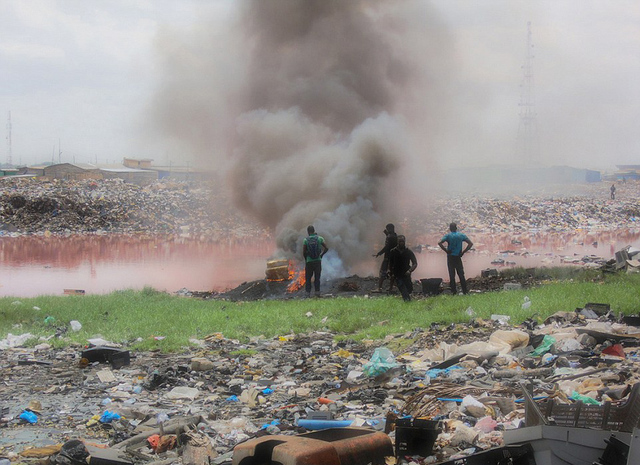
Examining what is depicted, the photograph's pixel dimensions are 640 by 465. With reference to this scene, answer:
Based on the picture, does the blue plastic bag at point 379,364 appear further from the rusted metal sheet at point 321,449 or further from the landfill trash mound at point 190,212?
the landfill trash mound at point 190,212

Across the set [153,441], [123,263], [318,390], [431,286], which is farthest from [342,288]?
[123,263]

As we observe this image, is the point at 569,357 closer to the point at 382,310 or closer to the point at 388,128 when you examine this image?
the point at 382,310

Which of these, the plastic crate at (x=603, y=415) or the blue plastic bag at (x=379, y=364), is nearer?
the plastic crate at (x=603, y=415)

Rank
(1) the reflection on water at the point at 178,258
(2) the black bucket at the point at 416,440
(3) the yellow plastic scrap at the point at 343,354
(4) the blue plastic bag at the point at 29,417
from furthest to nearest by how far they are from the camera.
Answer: (1) the reflection on water at the point at 178,258
(3) the yellow plastic scrap at the point at 343,354
(4) the blue plastic bag at the point at 29,417
(2) the black bucket at the point at 416,440

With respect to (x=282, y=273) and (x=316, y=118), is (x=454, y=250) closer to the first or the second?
(x=282, y=273)

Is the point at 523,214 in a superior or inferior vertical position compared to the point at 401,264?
superior

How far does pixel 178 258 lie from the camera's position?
2444 cm

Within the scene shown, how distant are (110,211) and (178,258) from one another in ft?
50.4

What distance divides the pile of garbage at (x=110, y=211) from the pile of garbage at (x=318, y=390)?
80.5 ft

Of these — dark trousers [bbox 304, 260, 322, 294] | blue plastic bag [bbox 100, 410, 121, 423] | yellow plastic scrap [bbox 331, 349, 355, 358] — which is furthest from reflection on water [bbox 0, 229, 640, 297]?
blue plastic bag [bbox 100, 410, 121, 423]

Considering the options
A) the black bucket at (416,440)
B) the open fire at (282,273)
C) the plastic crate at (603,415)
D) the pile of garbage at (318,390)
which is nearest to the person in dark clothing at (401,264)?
the pile of garbage at (318,390)

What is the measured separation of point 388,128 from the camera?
20.7 m

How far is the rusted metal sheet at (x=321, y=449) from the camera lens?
12.5 feet

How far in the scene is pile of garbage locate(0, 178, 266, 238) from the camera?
3512 cm
